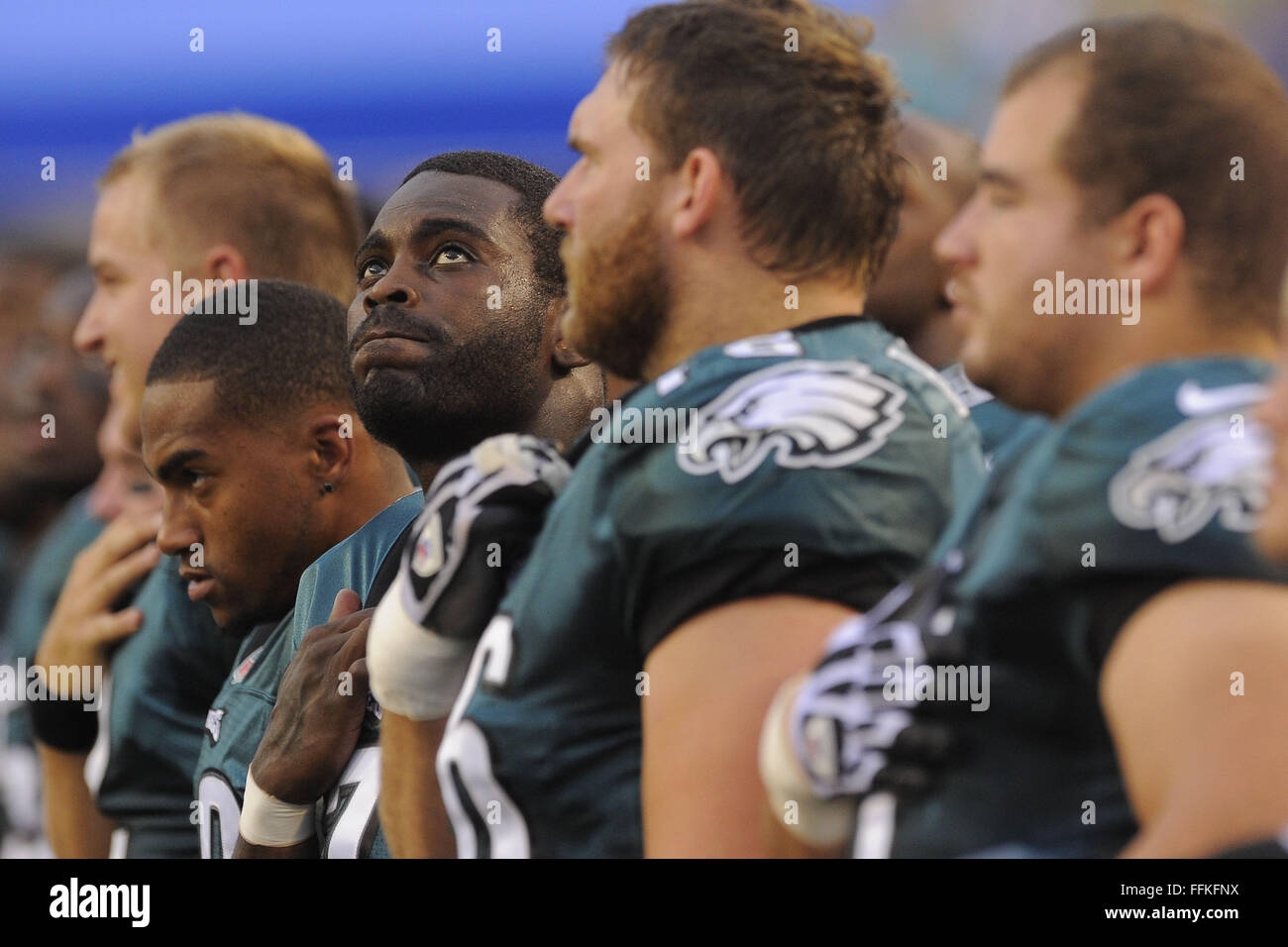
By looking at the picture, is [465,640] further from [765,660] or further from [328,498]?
[328,498]

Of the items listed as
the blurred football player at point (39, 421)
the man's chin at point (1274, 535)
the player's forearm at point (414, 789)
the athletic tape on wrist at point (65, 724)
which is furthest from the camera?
the blurred football player at point (39, 421)

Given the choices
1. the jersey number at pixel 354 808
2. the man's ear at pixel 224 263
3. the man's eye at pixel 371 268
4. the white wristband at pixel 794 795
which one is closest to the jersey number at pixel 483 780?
the white wristband at pixel 794 795

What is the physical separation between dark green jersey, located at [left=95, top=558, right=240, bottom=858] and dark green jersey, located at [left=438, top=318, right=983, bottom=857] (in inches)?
72.5

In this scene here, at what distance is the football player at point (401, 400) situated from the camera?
297cm

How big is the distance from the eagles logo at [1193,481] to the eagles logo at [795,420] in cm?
47

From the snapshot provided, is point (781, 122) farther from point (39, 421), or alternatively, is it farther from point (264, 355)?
point (39, 421)

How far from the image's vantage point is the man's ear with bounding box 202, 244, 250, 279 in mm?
4512

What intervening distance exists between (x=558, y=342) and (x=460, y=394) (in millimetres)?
277

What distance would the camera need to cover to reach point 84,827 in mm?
4410

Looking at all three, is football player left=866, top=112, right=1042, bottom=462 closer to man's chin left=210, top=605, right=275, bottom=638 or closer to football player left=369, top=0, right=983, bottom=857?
football player left=369, top=0, right=983, bottom=857

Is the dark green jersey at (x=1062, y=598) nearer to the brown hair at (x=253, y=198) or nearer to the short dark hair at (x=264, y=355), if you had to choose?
the short dark hair at (x=264, y=355)

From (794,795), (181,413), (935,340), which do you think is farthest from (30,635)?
(794,795)

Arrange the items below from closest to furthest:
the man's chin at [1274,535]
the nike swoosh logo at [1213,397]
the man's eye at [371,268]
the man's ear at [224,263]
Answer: the man's chin at [1274,535], the nike swoosh logo at [1213,397], the man's eye at [371,268], the man's ear at [224,263]

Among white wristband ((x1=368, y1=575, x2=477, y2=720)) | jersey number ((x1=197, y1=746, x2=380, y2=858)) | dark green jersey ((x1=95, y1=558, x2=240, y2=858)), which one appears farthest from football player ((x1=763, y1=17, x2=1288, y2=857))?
dark green jersey ((x1=95, y1=558, x2=240, y2=858))
